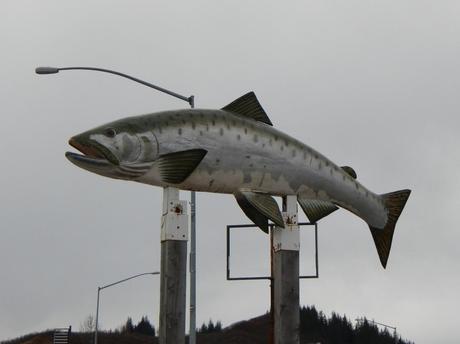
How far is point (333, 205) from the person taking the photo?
491 inches

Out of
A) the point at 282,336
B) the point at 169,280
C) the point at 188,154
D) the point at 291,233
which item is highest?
the point at 188,154

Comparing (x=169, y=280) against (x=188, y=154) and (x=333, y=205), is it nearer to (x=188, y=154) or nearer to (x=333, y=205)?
(x=188, y=154)

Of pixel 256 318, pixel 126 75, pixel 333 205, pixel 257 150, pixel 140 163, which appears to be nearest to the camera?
pixel 140 163

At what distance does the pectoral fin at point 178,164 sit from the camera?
10773mm

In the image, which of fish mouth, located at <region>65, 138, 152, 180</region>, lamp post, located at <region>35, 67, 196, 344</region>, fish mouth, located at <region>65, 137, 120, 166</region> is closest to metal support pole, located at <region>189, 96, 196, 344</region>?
lamp post, located at <region>35, 67, 196, 344</region>

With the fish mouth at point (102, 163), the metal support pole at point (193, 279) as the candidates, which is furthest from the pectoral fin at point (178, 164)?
the metal support pole at point (193, 279)

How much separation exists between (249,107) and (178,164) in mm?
1608

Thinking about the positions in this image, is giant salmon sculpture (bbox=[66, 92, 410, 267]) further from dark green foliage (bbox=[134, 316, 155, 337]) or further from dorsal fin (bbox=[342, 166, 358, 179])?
dark green foliage (bbox=[134, 316, 155, 337])

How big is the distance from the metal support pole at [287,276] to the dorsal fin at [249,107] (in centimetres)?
129

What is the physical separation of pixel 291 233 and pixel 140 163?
2.73 meters

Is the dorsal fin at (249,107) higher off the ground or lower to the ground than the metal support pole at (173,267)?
higher

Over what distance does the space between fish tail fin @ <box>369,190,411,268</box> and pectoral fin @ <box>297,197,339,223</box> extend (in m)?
0.92

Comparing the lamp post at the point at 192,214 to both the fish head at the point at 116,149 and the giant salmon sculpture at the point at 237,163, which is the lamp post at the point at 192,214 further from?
the fish head at the point at 116,149

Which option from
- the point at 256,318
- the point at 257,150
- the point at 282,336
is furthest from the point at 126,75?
the point at 256,318
